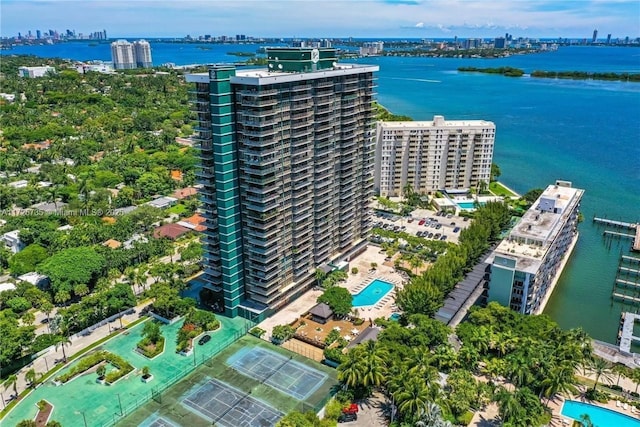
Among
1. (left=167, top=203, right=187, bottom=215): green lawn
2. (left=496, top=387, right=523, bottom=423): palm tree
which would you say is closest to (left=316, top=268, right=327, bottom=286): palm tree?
(left=496, top=387, right=523, bottom=423): palm tree

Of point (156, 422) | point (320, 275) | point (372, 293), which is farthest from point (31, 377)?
point (372, 293)

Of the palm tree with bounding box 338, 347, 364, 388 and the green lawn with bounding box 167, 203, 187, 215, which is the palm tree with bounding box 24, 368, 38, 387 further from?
the green lawn with bounding box 167, 203, 187, 215

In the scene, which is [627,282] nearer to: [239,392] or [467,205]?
[467,205]

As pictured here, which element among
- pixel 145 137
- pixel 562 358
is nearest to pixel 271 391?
pixel 562 358

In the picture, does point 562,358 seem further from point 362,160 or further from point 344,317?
point 362,160

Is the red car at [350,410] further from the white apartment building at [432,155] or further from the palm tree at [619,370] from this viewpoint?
the white apartment building at [432,155]

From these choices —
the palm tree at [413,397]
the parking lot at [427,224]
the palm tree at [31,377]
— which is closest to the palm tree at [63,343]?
→ the palm tree at [31,377]
